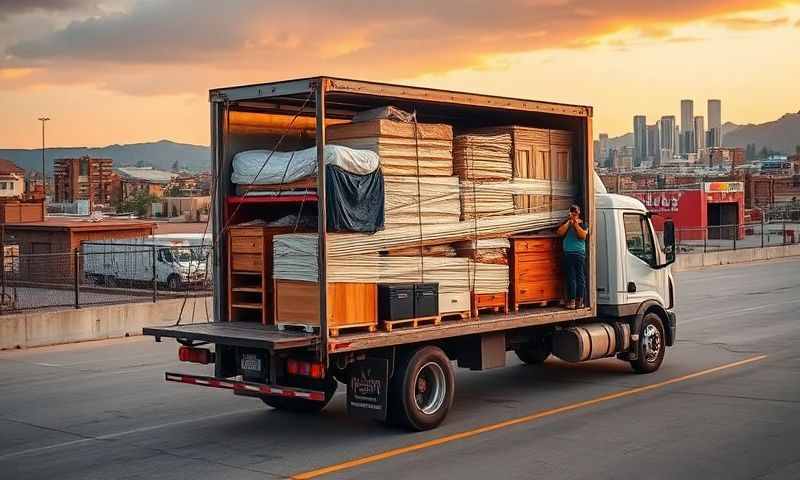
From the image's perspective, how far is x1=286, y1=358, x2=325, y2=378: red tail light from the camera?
10.5m

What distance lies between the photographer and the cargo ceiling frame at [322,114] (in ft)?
34.6

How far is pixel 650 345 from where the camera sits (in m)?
15.3

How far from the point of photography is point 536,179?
13.8m

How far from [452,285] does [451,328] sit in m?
0.61

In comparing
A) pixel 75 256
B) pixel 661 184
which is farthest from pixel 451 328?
pixel 661 184

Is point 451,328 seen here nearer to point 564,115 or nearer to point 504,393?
point 504,393

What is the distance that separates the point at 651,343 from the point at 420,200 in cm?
530

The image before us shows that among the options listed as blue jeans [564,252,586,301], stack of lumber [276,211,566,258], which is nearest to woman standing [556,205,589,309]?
blue jeans [564,252,586,301]

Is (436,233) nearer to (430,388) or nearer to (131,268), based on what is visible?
(430,388)

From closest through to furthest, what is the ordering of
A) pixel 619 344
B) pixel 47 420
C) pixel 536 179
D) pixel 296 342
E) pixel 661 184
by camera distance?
1. pixel 296 342
2. pixel 47 420
3. pixel 536 179
4. pixel 619 344
5. pixel 661 184

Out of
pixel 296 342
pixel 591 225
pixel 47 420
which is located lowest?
pixel 47 420

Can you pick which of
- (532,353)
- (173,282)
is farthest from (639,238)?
(173,282)

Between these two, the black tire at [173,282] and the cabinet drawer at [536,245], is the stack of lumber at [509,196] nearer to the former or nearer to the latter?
the cabinet drawer at [536,245]

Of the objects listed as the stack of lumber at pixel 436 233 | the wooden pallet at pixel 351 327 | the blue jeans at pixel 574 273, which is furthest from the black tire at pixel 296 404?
the blue jeans at pixel 574 273
